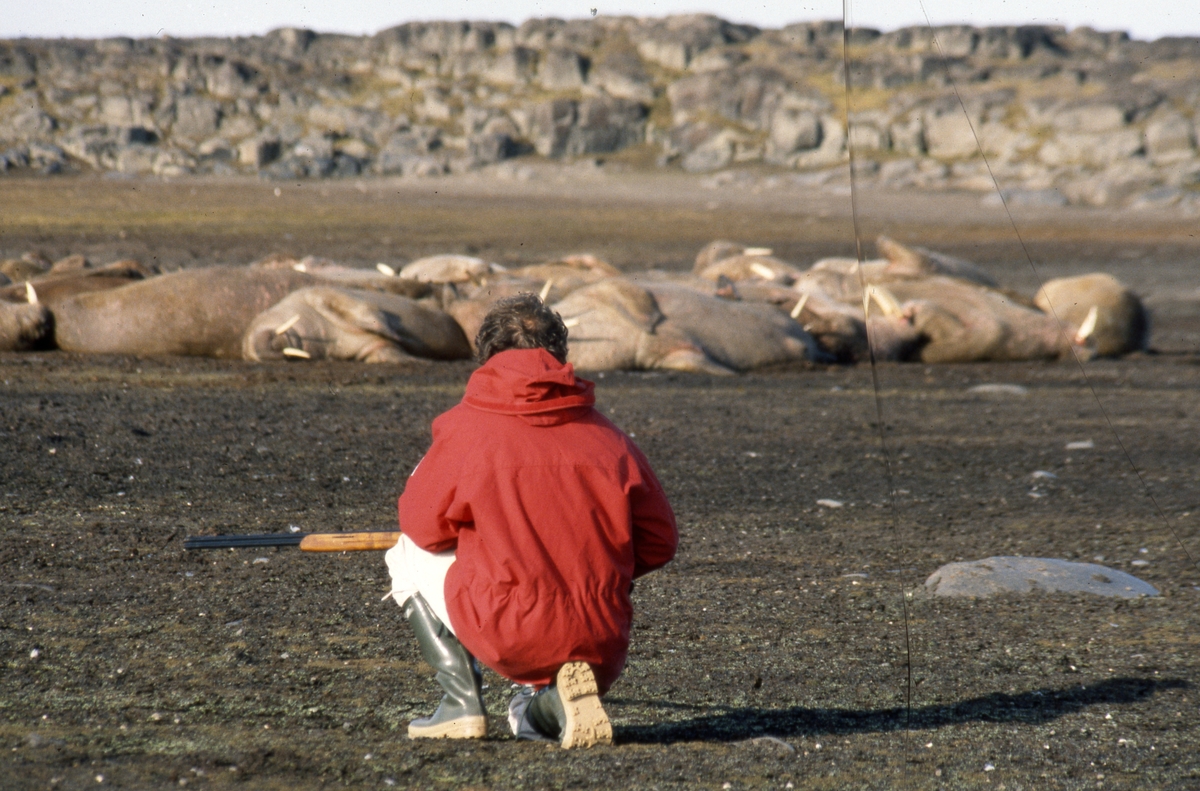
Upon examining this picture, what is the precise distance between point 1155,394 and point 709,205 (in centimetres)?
3109

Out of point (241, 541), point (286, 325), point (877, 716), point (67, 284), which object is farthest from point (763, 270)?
point (241, 541)

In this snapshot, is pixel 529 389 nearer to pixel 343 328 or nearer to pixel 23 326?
pixel 343 328

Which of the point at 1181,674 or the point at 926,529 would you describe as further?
the point at 926,529

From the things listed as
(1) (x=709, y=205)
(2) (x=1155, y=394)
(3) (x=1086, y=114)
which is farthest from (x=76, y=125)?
(2) (x=1155, y=394)

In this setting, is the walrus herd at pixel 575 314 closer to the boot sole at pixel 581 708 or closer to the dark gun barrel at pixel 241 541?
the dark gun barrel at pixel 241 541

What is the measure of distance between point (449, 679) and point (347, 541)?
48 centimetres

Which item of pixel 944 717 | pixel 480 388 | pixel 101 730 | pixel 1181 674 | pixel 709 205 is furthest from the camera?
pixel 709 205

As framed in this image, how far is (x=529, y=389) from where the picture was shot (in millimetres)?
3131

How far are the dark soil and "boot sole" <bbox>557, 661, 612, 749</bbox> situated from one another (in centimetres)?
7

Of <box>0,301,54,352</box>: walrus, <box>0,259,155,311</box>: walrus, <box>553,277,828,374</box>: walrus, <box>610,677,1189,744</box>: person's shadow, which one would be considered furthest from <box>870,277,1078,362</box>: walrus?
<box>610,677,1189,744</box>: person's shadow

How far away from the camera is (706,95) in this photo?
74.0 m

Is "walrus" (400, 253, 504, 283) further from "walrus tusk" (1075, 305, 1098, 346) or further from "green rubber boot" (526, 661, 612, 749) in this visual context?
"green rubber boot" (526, 661, 612, 749)

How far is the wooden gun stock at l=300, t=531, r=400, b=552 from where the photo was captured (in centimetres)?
356

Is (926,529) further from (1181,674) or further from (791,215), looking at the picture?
(791,215)
